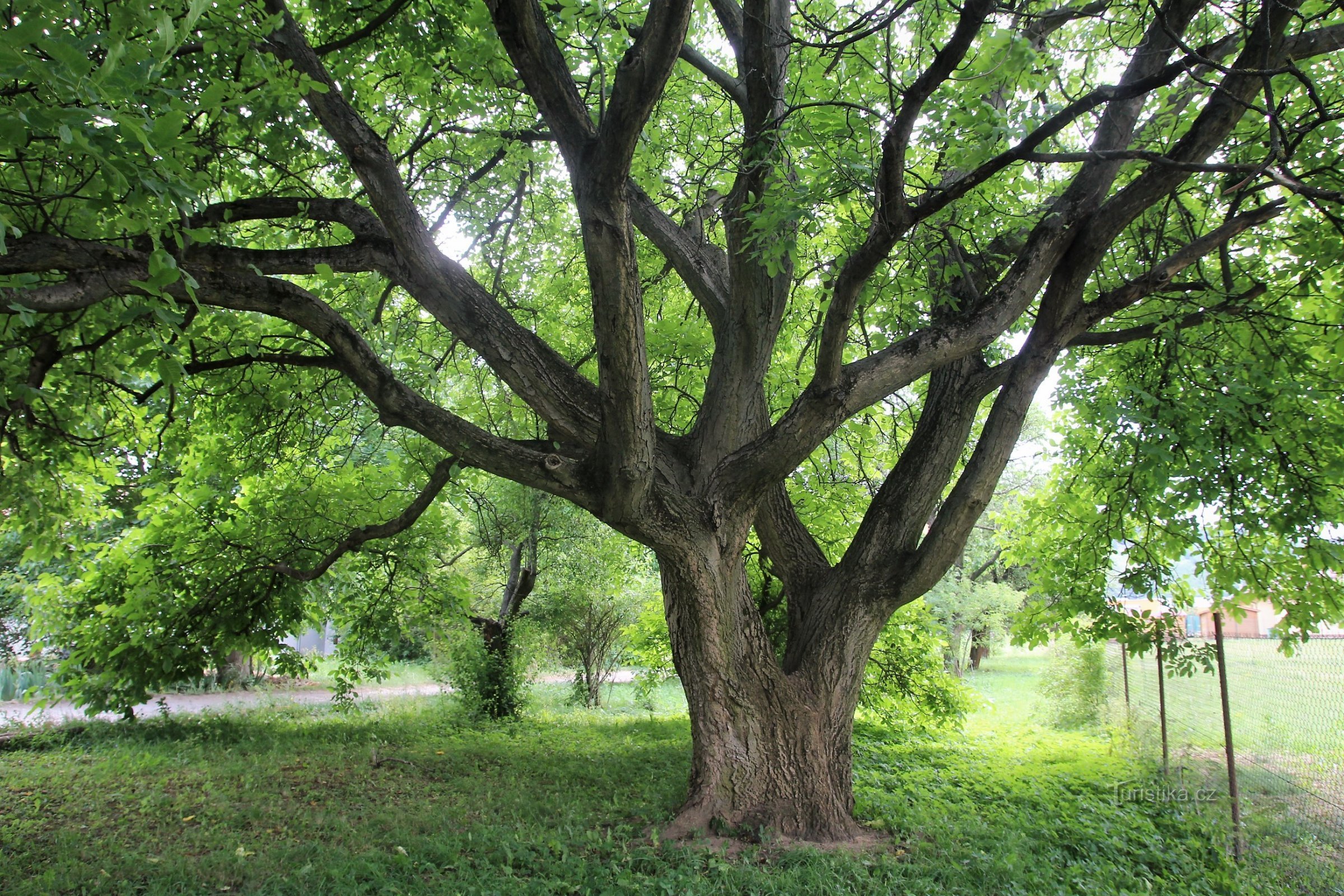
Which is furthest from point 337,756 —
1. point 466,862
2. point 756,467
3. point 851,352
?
point 851,352

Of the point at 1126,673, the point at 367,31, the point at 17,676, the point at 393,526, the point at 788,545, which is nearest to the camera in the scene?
the point at 367,31

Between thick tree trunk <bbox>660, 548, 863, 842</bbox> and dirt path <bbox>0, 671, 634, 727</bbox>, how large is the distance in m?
7.12

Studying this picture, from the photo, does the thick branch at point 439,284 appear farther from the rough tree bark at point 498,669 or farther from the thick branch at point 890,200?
the rough tree bark at point 498,669

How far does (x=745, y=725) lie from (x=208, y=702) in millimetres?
12104

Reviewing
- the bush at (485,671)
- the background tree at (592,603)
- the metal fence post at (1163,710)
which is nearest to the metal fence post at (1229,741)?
the metal fence post at (1163,710)

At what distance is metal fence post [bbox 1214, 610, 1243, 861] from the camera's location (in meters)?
5.48

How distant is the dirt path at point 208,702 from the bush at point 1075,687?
891 centimetres

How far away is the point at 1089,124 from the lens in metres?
5.46

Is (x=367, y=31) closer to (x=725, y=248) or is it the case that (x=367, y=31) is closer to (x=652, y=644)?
(x=725, y=248)

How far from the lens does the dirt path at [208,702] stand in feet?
31.1

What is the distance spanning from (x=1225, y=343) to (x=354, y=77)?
6846mm

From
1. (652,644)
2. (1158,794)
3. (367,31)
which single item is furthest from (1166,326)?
(652,644)

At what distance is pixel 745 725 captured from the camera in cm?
523

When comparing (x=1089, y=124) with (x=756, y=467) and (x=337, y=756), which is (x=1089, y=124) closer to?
(x=756, y=467)
